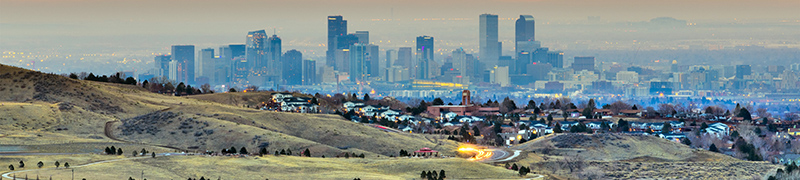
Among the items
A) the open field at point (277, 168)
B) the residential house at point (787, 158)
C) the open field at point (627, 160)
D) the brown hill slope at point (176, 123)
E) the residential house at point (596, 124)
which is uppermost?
the brown hill slope at point (176, 123)

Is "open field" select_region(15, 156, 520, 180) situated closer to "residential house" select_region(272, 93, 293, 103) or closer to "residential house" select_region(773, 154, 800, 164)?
"residential house" select_region(773, 154, 800, 164)

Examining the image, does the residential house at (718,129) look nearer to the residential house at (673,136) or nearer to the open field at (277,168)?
the residential house at (673,136)

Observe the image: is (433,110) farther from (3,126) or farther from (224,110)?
(3,126)

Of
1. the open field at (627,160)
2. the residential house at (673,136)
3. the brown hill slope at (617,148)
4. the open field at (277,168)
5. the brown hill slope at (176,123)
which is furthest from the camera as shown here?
the residential house at (673,136)

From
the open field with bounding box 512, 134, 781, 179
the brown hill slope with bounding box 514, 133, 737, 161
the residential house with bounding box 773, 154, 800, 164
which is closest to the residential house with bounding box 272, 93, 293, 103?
the open field with bounding box 512, 134, 781, 179

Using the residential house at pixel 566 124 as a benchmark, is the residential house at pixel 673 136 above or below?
below

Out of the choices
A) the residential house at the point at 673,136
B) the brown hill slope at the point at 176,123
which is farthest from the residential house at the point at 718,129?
the brown hill slope at the point at 176,123

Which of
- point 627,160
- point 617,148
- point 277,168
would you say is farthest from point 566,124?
point 277,168

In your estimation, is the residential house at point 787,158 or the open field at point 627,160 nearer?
the open field at point 627,160

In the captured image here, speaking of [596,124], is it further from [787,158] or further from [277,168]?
[277,168]
